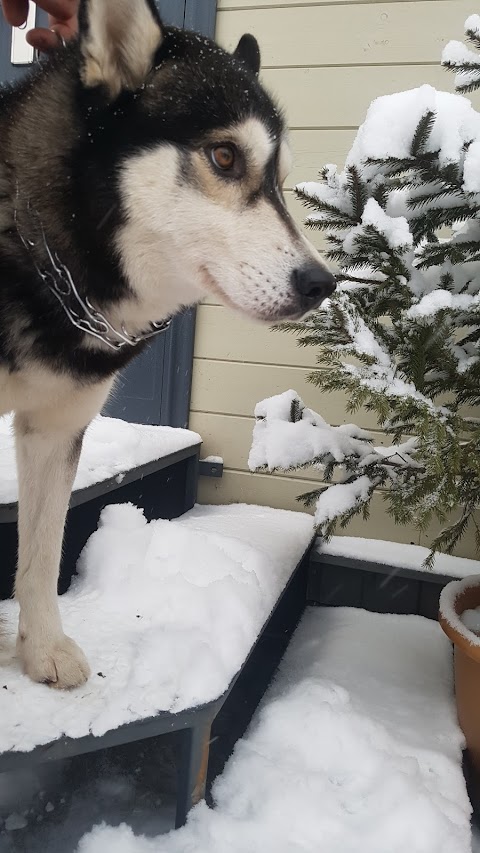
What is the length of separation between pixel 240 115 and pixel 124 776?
160 cm

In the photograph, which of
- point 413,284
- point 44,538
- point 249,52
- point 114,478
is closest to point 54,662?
point 44,538

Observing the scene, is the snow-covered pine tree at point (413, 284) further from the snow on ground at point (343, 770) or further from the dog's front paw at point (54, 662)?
the dog's front paw at point (54, 662)

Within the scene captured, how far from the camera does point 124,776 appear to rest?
164 cm

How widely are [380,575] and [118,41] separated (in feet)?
7.01

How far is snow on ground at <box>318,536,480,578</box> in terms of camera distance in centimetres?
250

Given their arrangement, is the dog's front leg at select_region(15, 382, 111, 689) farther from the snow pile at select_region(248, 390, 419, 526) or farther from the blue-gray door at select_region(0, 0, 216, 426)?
the blue-gray door at select_region(0, 0, 216, 426)

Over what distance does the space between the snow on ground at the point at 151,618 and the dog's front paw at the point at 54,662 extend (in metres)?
0.02

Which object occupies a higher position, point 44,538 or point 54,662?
point 44,538

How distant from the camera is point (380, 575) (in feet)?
8.63

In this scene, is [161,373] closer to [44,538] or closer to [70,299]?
[44,538]

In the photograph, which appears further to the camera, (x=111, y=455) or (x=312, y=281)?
(x=111, y=455)

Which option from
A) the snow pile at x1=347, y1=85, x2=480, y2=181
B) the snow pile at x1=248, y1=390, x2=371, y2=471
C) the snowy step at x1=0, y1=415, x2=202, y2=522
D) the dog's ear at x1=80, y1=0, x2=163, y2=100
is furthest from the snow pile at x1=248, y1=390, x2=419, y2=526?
the dog's ear at x1=80, y1=0, x2=163, y2=100

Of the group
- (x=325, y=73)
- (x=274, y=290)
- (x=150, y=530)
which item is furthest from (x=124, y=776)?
(x=325, y=73)

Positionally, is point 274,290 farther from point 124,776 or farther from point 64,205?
point 124,776
